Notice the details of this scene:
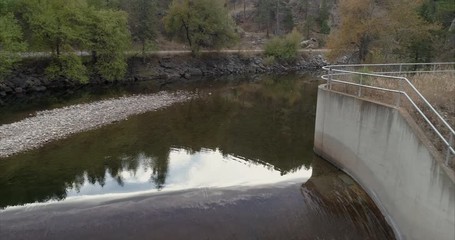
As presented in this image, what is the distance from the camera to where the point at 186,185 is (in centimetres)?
1484

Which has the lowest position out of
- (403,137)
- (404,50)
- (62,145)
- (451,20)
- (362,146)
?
(62,145)

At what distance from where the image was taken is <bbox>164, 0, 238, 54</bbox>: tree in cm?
5928

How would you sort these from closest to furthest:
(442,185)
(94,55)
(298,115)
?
(442,185) → (298,115) → (94,55)

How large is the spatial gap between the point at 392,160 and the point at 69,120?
21.3 m

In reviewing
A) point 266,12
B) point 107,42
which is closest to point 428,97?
point 107,42

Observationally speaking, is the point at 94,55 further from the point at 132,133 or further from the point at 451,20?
the point at 451,20

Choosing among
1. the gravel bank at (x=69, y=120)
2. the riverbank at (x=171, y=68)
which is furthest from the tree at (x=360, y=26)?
the riverbank at (x=171, y=68)

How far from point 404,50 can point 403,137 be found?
25.2m

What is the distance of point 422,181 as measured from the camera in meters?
9.37

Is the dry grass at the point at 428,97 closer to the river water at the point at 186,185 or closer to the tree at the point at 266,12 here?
the river water at the point at 186,185

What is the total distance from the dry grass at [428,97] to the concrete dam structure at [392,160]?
34cm

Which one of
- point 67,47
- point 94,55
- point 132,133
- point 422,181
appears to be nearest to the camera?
point 422,181

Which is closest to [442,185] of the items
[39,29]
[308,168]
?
[308,168]

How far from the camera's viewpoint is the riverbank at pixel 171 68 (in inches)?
1575
